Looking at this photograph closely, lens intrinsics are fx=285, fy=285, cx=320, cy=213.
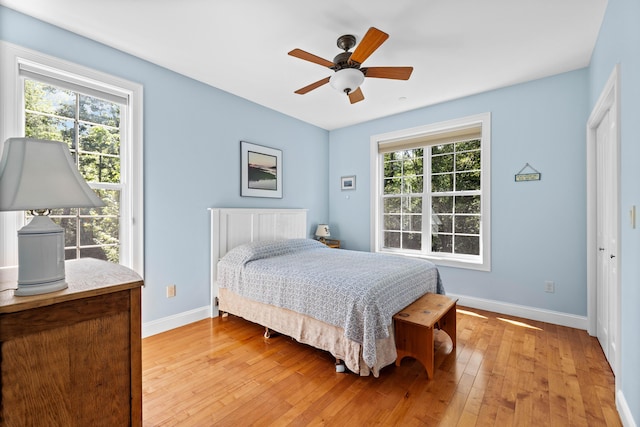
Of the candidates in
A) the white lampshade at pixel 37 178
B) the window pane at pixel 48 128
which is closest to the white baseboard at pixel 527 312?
→ the white lampshade at pixel 37 178

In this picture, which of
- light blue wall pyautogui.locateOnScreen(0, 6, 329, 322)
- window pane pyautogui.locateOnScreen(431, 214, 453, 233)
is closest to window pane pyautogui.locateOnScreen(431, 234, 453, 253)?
window pane pyautogui.locateOnScreen(431, 214, 453, 233)

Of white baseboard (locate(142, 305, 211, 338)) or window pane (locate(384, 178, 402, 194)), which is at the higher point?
window pane (locate(384, 178, 402, 194))

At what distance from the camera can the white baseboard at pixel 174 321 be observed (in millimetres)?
2709

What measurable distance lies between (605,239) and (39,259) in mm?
3664

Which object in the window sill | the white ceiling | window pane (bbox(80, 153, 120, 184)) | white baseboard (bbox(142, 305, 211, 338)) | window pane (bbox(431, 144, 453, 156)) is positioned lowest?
white baseboard (bbox(142, 305, 211, 338))

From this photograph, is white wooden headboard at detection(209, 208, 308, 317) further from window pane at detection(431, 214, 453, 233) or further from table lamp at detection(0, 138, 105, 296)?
table lamp at detection(0, 138, 105, 296)

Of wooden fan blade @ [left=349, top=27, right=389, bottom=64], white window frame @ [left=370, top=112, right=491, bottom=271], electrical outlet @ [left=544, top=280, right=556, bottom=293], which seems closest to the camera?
wooden fan blade @ [left=349, top=27, right=389, bottom=64]

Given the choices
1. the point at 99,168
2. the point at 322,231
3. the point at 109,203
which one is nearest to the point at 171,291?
the point at 109,203

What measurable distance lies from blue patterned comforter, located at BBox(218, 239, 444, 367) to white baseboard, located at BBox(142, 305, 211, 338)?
417mm

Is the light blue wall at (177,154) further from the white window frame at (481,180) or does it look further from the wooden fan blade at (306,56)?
the white window frame at (481,180)

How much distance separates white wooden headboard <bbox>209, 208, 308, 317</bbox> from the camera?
3.20 m

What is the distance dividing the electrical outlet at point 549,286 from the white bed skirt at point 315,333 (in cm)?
211

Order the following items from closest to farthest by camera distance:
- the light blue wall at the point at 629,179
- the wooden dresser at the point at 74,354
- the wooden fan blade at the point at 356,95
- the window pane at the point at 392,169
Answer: the wooden dresser at the point at 74,354
the light blue wall at the point at 629,179
the wooden fan blade at the point at 356,95
the window pane at the point at 392,169

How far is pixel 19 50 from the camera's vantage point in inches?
80.7
